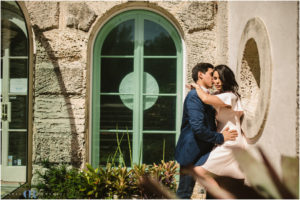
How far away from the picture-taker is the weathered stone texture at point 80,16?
366 centimetres

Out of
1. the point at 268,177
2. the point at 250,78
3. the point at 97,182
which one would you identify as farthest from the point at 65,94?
the point at 268,177

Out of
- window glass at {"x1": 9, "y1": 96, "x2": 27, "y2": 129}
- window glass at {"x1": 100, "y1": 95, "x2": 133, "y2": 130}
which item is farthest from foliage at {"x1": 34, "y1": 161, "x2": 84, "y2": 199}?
window glass at {"x1": 100, "y1": 95, "x2": 133, "y2": 130}

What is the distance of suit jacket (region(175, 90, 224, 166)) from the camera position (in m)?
2.22

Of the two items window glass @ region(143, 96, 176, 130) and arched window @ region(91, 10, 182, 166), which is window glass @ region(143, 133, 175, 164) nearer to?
arched window @ region(91, 10, 182, 166)

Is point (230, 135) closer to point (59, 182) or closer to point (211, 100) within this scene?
point (211, 100)

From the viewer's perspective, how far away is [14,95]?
3432 millimetres

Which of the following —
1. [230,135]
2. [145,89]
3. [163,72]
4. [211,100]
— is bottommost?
[230,135]

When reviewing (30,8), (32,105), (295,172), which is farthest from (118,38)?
(295,172)

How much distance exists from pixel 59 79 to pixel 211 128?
7.18 ft

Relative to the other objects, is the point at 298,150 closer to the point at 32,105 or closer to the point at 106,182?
the point at 106,182

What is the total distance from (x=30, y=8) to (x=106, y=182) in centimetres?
243

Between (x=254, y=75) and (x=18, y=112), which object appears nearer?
(x=254, y=75)

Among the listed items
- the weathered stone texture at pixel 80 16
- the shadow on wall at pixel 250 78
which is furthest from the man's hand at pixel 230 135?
the weathered stone texture at pixel 80 16

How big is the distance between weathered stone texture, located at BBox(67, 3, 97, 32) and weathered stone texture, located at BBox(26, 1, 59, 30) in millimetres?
185
